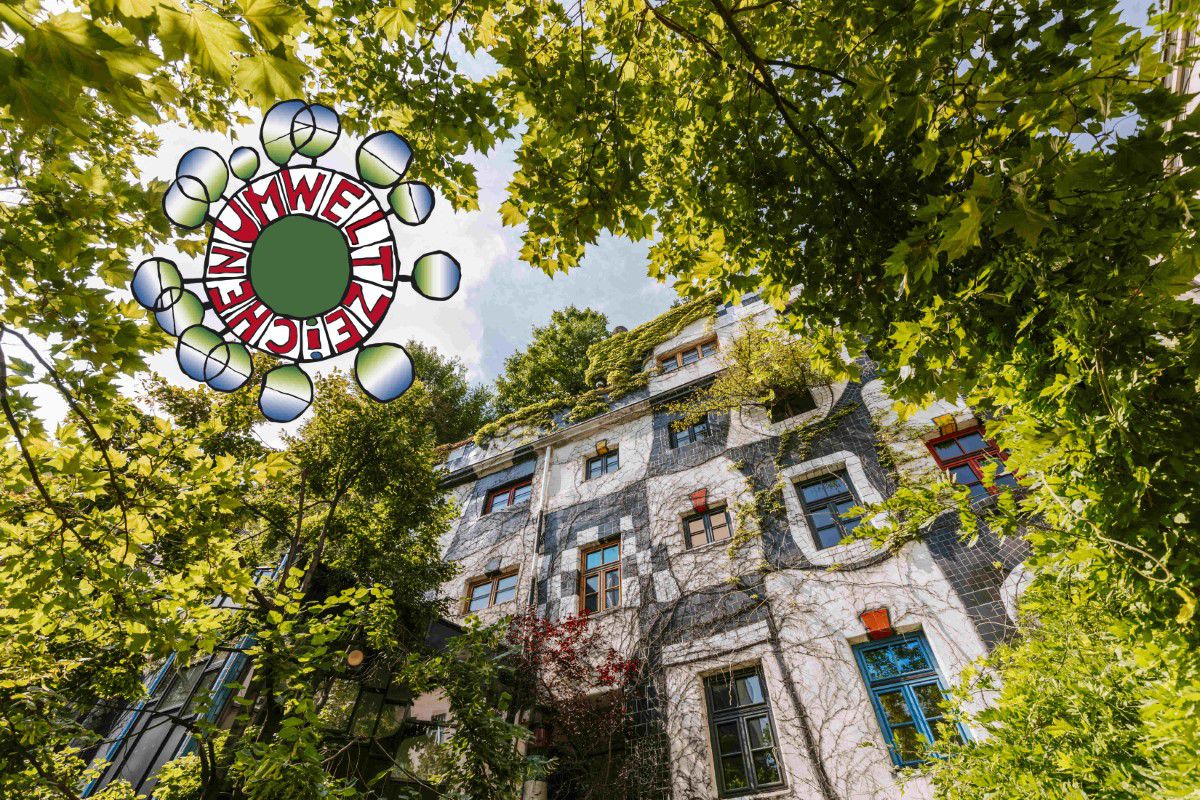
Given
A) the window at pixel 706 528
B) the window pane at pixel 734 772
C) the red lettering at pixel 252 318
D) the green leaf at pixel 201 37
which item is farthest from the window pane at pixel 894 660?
the green leaf at pixel 201 37

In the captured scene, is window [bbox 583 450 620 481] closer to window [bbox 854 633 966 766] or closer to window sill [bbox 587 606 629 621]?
window sill [bbox 587 606 629 621]

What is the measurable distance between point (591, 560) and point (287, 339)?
9090 mm

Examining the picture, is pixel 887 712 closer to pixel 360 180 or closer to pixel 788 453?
pixel 788 453

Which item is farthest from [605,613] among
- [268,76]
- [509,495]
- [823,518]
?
[268,76]

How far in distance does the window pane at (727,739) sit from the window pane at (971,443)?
535 centimetres

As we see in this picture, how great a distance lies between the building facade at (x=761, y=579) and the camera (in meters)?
6.34

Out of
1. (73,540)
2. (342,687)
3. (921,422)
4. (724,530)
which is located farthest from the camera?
(724,530)

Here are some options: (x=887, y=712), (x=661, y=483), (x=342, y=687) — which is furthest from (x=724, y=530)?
(x=342, y=687)

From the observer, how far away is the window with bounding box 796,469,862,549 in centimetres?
803

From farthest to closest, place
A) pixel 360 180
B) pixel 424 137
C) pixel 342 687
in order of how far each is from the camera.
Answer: pixel 342 687
pixel 424 137
pixel 360 180

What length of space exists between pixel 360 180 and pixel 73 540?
11.7 ft

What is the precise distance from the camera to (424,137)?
12.5 ft

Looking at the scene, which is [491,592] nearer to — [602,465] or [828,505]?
[602,465]

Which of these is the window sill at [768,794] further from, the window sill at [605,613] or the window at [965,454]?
the window at [965,454]
